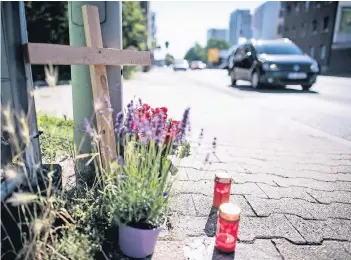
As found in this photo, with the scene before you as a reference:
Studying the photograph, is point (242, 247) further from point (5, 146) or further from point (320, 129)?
point (320, 129)

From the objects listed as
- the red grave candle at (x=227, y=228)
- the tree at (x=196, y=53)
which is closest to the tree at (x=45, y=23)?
the red grave candle at (x=227, y=228)

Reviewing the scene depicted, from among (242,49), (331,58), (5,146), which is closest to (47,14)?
(242,49)

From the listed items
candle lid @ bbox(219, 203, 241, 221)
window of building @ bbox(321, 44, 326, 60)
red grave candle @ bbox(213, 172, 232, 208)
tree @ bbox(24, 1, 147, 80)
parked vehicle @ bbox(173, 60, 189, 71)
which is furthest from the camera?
parked vehicle @ bbox(173, 60, 189, 71)

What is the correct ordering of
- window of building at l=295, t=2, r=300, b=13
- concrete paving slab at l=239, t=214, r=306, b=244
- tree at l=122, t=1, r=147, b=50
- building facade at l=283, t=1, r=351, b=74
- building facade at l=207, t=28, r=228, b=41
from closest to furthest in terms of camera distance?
1. concrete paving slab at l=239, t=214, r=306, b=244
2. tree at l=122, t=1, r=147, b=50
3. building facade at l=283, t=1, r=351, b=74
4. window of building at l=295, t=2, r=300, b=13
5. building facade at l=207, t=28, r=228, b=41

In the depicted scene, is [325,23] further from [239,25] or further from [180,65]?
[239,25]

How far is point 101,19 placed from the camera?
7.65 ft

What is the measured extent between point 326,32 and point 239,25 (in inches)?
3731

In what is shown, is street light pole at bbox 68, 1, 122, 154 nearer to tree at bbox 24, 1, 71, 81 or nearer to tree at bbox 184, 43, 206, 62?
tree at bbox 24, 1, 71, 81

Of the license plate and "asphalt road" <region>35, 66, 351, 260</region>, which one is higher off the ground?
the license plate

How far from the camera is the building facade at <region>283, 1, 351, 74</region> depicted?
33656 millimetres

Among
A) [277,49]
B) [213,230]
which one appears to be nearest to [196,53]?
[277,49]

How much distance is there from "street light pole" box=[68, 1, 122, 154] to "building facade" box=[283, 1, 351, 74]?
3405 centimetres

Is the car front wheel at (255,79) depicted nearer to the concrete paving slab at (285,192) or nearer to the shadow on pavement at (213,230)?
the concrete paving slab at (285,192)

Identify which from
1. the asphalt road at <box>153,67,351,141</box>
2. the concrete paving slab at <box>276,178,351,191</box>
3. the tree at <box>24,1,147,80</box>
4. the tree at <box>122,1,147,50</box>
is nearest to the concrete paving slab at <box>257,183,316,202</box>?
the concrete paving slab at <box>276,178,351,191</box>
